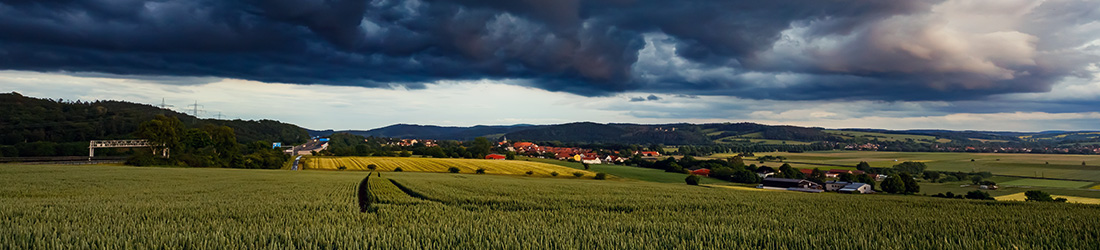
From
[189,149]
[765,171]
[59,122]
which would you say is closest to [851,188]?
[765,171]

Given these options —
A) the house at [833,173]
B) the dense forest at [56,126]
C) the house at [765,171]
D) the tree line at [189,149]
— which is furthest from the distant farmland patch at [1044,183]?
the dense forest at [56,126]

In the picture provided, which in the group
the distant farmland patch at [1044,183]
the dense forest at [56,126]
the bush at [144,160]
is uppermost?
the dense forest at [56,126]

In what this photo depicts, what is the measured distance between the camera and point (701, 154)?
152 meters

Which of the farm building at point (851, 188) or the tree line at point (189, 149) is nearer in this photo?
the farm building at point (851, 188)

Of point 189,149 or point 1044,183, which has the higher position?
point 189,149

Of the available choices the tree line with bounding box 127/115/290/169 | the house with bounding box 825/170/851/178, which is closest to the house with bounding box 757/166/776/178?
the house with bounding box 825/170/851/178

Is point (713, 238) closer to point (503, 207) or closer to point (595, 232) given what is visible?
point (595, 232)

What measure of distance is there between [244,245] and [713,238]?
6.33 m

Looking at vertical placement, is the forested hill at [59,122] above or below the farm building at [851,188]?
above

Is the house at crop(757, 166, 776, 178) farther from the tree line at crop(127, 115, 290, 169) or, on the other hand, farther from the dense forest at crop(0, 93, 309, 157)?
the dense forest at crop(0, 93, 309, 157)

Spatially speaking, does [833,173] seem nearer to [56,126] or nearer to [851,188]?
[851,188]

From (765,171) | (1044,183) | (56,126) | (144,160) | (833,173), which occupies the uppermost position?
(56,126)

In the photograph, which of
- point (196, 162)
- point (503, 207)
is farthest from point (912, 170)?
point (196, 162)

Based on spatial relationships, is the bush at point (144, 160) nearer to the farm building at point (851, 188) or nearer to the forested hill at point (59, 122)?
the forested hill at point (59, 122)
